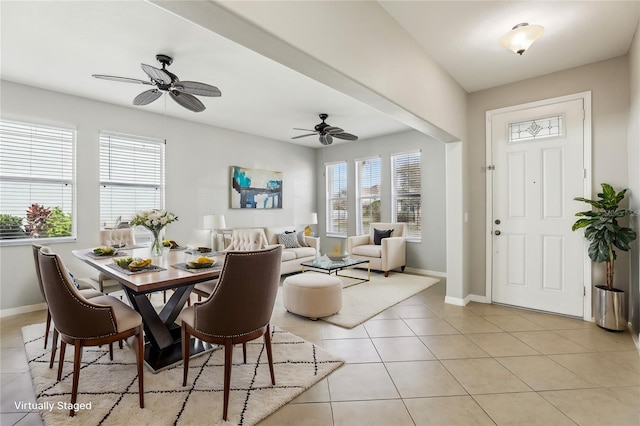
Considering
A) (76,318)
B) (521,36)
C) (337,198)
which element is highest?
(521,36)

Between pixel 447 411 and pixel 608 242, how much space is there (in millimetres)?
2420

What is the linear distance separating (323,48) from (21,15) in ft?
8.44

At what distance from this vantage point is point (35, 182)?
3.88 metres

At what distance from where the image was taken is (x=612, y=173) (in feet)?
10.3

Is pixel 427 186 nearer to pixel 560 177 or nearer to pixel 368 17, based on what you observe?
pixel 560 177

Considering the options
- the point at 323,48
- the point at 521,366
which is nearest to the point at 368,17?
the point at 323,48

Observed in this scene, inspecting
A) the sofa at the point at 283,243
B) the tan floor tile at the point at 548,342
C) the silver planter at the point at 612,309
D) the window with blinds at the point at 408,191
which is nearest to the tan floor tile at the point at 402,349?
the tan floor tile at the point at 548,342

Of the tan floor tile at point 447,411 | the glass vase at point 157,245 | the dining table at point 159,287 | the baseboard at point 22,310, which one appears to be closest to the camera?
the tan floor tile at point 447,411

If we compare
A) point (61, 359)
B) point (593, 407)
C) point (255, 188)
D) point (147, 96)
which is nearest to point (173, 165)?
point (255, 188)

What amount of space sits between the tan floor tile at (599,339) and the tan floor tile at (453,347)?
982mm

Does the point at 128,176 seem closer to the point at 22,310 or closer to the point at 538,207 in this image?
the point at 22,310

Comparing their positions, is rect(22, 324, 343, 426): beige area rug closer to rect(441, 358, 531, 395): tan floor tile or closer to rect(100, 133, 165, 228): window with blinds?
rect(441, 358, 531, 395): tan floor tile

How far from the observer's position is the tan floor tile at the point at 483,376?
2080mm

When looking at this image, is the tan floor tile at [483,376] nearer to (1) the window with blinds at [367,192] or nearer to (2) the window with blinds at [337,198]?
(1) the window with blinds at [367,192]
